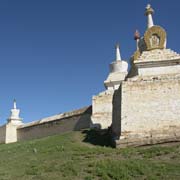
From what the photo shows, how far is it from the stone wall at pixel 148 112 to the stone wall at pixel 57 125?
31.0 ft

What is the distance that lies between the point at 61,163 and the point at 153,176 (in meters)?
4.08

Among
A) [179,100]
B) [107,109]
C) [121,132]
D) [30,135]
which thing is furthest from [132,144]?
[30,135]

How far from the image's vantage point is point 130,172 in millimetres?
10742

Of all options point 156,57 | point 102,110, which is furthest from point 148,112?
point 102,110

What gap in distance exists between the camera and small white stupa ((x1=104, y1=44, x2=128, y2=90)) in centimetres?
3066

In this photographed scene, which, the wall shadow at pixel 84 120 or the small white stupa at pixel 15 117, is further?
the small white stupa at pixel 15 117

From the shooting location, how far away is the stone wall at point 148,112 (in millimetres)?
15234

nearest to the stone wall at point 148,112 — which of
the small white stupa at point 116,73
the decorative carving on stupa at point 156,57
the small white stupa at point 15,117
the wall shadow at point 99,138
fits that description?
the wall shadow at point 99,138

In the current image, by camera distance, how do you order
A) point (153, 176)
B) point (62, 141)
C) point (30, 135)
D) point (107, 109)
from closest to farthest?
point (153, 176) → point (62, 141) → point (107, 109) → point (30, 135)

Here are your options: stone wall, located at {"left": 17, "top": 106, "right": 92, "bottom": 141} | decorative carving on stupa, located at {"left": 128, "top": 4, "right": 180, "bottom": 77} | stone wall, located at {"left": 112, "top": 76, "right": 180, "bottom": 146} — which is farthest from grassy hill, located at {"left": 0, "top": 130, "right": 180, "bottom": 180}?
stone wall, located at {"left": 17, "top": 106, "right": 92, "bottom": 141}

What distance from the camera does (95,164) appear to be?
1189 cm

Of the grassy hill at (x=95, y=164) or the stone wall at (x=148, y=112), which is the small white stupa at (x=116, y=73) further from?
the grassy hill at (x=95, y=164)

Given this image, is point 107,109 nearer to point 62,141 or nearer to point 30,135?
point 62,141

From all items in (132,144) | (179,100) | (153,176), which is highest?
(179,100)
